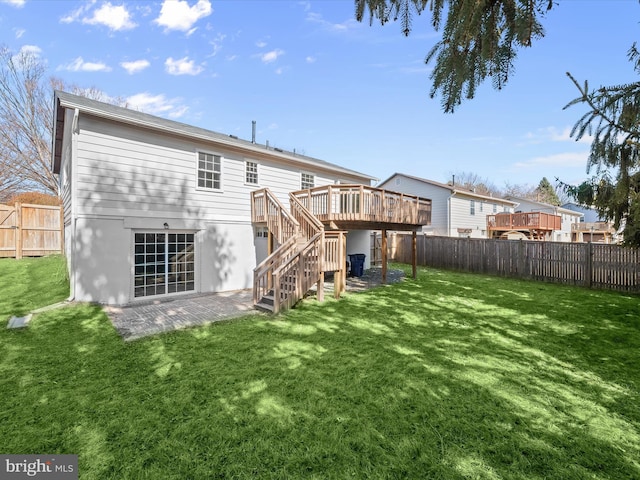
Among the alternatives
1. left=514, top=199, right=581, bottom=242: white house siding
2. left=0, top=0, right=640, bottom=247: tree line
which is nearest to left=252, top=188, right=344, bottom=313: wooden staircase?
left=0, top=0, right=640, bottom=247: tree line

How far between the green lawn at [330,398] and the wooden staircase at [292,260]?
1.11 metres

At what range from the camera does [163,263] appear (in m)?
8.91

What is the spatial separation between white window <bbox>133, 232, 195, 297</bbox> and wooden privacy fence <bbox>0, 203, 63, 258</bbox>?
953 centimetres

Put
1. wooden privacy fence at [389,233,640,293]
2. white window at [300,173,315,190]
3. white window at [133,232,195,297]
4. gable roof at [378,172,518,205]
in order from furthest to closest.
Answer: gable roof at [378,172,518,205] < white window at [300,173,315,190] < wooden privacy fence at [389,233,640,293] < white window at [133,232,195,297]

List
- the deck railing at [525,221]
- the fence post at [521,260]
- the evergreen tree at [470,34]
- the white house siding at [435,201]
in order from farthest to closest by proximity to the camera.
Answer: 1. the white house siding at [435,201]
2. the deck railing at [525,221]
3. the fence post at [521,260]
4. the evergreen tree at [470,34]

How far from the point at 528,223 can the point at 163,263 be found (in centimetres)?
2360

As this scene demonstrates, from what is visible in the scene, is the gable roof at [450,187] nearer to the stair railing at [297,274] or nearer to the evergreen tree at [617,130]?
the stair railing at [297,274]

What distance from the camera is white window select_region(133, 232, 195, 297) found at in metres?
8.48

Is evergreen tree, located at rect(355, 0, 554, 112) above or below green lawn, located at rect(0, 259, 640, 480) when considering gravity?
above

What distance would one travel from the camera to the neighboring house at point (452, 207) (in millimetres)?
22719

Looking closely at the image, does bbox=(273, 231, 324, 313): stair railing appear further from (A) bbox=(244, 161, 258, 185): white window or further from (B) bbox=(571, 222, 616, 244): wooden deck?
(B) bbox=(571, 222, 616, 244): wooden deck

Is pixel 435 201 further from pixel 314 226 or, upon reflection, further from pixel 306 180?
pixel 314 226

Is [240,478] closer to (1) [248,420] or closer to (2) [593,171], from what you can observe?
(1) [248,420]

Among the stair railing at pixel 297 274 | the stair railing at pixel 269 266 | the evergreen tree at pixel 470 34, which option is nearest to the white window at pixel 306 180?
the stair railing at pixel 269 266
